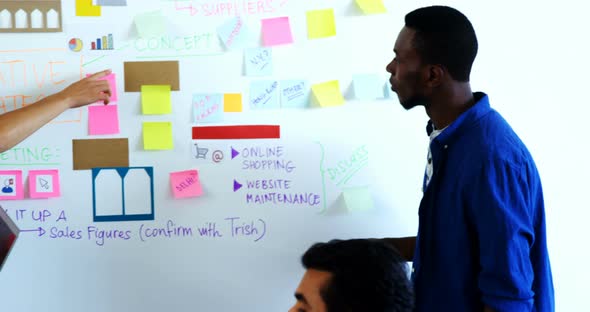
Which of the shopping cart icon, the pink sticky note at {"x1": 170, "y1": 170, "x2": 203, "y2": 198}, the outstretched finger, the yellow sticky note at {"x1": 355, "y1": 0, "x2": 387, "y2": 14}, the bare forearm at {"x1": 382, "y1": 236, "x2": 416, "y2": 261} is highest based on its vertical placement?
the yellow sticky note at {"x1": 355, "y1": 0, "x2": 387, "y2": 14}

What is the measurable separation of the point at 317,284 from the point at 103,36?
109cm

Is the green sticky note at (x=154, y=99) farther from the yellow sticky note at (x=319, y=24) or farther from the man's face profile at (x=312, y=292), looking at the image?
the man's face profile at (x=312, y=292)

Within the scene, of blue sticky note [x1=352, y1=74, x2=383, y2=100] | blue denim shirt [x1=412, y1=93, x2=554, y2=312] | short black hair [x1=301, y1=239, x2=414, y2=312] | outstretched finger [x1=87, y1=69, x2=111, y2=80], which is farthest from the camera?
blue sticky note [x1=352, y1=74, x2=383, y2=100]

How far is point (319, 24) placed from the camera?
1860 millimetres

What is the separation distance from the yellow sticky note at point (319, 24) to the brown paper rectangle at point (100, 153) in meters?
0.62

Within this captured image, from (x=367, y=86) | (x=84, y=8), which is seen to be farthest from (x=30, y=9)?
(x=367, y=86)

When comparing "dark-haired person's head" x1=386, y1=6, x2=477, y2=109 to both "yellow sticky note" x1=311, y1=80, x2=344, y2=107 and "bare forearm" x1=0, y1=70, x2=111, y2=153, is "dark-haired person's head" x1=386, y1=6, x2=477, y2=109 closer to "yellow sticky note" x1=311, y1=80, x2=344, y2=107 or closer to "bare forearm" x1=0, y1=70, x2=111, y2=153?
"yellow sticky note" x1=311, y1=80, x2=344, y2=107

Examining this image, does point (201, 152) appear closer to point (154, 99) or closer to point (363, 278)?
point (154, 99)

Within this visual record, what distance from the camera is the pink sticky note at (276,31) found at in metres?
1.85

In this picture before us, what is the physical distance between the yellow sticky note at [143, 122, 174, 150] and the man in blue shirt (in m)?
0.67

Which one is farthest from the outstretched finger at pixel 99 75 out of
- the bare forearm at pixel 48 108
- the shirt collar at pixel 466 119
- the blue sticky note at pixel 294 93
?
the shirt collar at pixel 466 119

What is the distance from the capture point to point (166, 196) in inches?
72.3

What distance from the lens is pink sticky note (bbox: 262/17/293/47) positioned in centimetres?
185

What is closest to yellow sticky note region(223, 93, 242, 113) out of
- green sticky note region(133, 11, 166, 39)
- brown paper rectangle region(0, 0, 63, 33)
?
green sticky note region(133, 11, 166, 39)
